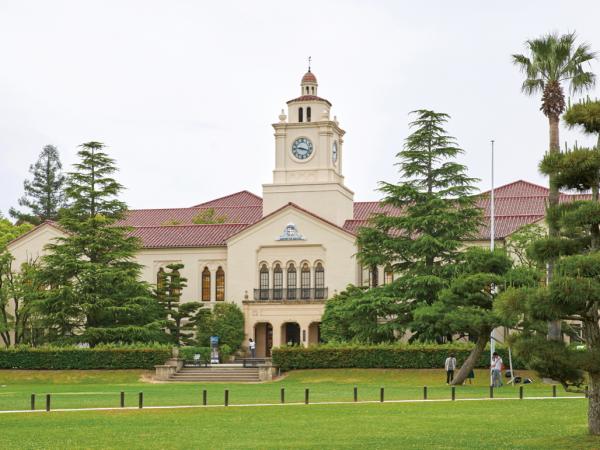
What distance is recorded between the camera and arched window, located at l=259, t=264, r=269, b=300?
7794 cm

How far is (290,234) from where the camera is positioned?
256 feet

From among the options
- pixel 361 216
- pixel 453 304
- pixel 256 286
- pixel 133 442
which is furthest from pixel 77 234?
pixel 133 442

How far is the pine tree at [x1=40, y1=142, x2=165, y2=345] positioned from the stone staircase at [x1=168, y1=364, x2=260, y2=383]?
5966mm

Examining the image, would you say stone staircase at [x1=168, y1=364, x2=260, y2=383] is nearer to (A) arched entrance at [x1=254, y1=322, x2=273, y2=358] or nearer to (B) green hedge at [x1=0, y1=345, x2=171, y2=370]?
(B) green hedge at [x1=0, y1=345, x2=171, y2=370]

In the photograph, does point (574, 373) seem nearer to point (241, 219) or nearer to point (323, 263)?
point (323, 263)

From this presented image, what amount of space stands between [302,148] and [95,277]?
1934cm

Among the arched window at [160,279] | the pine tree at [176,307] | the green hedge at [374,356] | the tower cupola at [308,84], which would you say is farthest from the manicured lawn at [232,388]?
the tower cupola at [308,84]

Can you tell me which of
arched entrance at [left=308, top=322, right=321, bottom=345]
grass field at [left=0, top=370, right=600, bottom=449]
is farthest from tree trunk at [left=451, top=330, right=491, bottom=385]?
arched entrance at [left=308, top=322, right=321, bottom=345]

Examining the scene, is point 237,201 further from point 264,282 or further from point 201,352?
point 201,352

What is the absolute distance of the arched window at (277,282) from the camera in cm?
7762

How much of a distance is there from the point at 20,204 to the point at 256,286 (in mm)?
58977

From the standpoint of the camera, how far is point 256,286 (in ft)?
257

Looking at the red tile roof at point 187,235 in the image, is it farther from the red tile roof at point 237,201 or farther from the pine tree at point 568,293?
the pine tree at point 568,293

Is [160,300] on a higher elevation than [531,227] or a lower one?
lower
